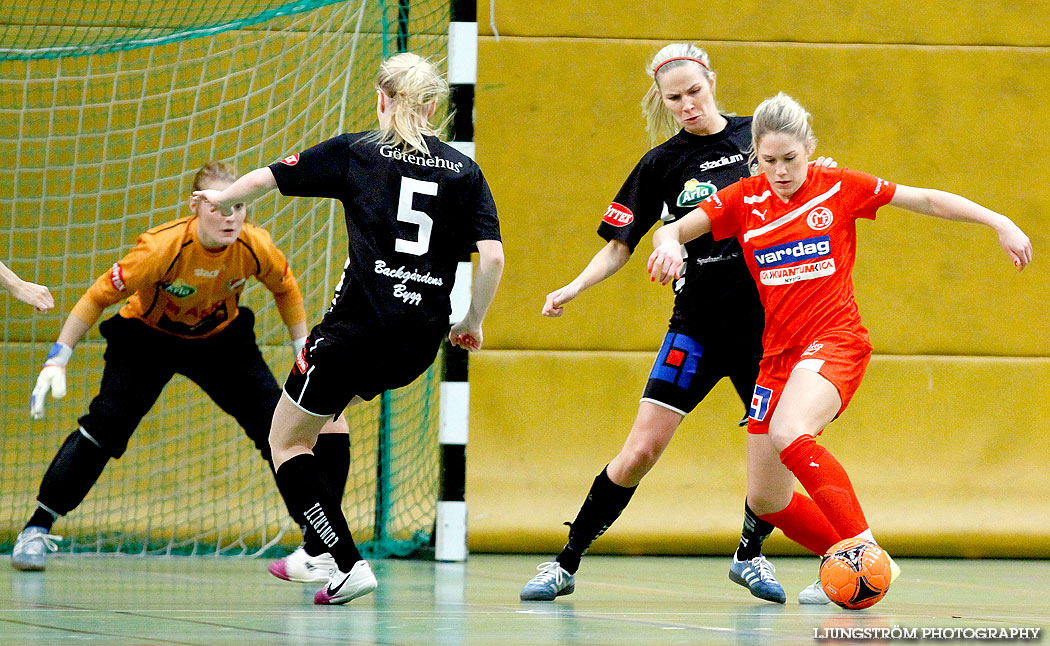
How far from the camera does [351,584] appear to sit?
3957 millimetres

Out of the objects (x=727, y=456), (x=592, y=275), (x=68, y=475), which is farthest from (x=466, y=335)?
(x=727, y=456)

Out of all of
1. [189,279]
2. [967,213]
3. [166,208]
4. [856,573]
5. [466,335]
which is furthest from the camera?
[166,208]

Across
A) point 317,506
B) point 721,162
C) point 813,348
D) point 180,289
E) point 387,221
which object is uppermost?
point 721,162

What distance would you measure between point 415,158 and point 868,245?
3.16 metres

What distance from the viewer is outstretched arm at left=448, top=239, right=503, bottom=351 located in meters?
4.07

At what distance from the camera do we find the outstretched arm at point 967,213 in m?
3.64

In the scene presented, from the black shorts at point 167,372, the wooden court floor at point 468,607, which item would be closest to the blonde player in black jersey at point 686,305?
the wooden court floor at point 468,607

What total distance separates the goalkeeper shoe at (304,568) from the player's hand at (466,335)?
3.38ft

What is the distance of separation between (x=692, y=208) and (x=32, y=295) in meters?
2.36

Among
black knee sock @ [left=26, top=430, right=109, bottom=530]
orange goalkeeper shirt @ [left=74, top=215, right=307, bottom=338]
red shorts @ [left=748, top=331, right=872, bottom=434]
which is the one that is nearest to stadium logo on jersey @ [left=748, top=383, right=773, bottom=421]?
red shorts @ [left=748, top=331, right=872, bottom=434]

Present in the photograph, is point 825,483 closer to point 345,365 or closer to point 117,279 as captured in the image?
point 345,365

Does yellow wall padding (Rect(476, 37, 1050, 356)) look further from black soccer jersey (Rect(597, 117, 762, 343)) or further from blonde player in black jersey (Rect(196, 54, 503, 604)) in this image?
blonde player in black jersey (Rect(196, 54, 503, 604))

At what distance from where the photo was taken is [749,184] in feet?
13.2

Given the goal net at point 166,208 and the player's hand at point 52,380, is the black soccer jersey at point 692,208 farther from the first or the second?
the player's hand at point 52,380
